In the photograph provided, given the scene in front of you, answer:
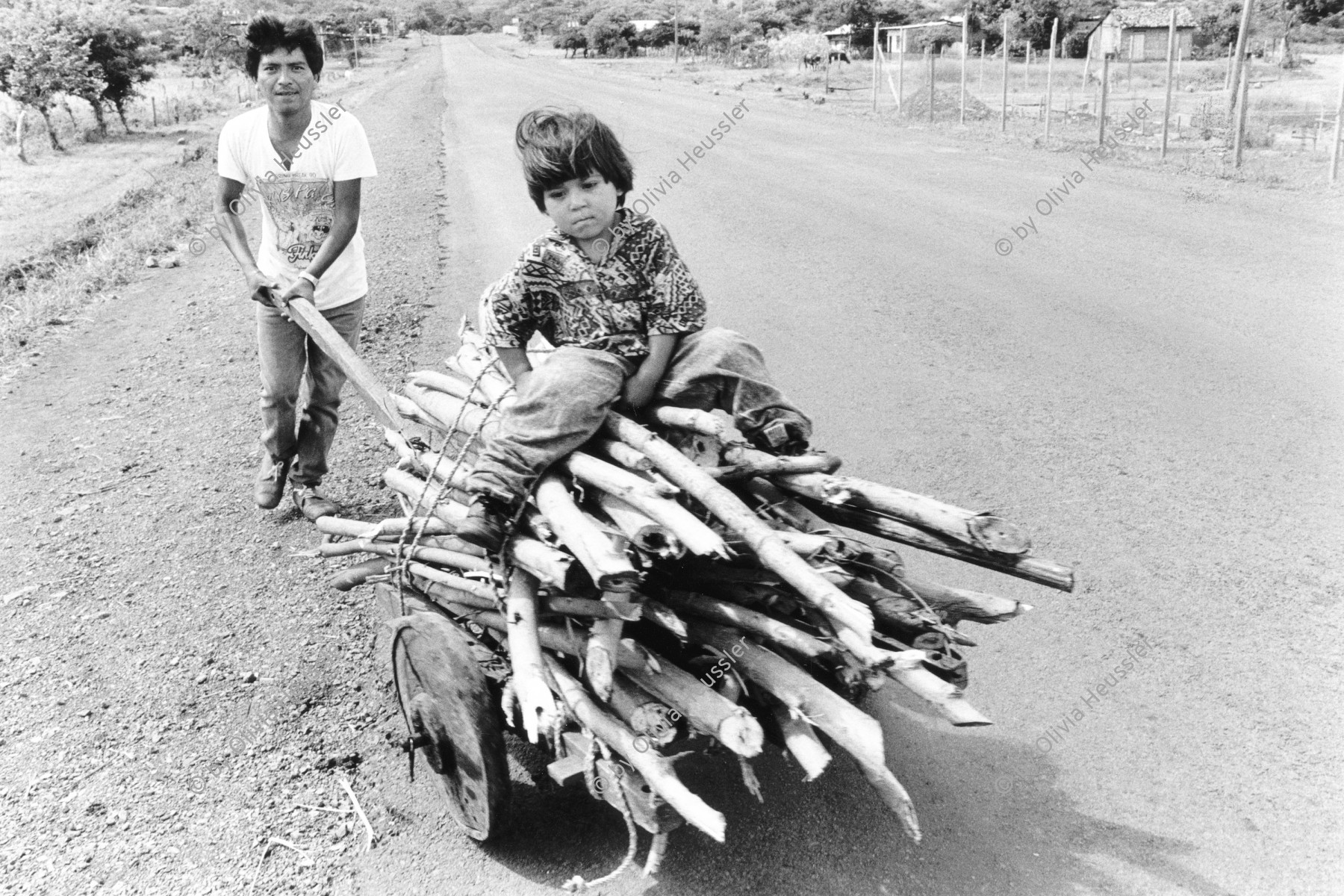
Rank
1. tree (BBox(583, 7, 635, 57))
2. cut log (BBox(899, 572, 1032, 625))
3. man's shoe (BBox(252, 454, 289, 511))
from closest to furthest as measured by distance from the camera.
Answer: cut log (BBox(899, 572, 1032, 625)) → man's shoe (BBox(252, 454, 289, 511)) → tree (BBox(583, 7, 635, 57))

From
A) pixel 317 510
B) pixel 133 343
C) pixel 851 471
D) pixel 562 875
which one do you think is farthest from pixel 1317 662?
pixel 133 343

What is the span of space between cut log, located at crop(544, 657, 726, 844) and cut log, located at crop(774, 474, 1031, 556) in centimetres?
71

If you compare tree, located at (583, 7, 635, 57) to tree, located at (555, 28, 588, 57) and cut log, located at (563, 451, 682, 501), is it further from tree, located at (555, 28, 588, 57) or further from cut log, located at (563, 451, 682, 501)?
cut log, located at (563, 451, 682, 501)

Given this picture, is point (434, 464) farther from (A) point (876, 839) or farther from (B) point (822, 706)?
(A) point (876, 839)

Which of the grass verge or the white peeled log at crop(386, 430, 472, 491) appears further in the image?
the grass verge

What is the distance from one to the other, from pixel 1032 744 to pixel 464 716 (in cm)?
161

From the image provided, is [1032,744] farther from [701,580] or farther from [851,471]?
[851,471]

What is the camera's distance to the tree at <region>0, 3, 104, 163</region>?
25422 mm

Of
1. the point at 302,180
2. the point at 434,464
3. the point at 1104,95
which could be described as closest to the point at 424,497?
the point at 434,464

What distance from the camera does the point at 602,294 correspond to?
296 cm

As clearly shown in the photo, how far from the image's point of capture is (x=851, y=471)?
4883 millimetres

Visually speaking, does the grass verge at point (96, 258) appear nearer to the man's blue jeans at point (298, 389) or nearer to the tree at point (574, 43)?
the man's blue jeans at point (298, 389)

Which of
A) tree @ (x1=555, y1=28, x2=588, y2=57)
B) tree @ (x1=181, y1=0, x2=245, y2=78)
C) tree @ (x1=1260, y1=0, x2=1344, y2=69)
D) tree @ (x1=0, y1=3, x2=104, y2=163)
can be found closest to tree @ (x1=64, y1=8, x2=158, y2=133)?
tree @ (x1=0, y1=3, x2=104, y2=163)

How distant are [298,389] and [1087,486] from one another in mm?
3449
